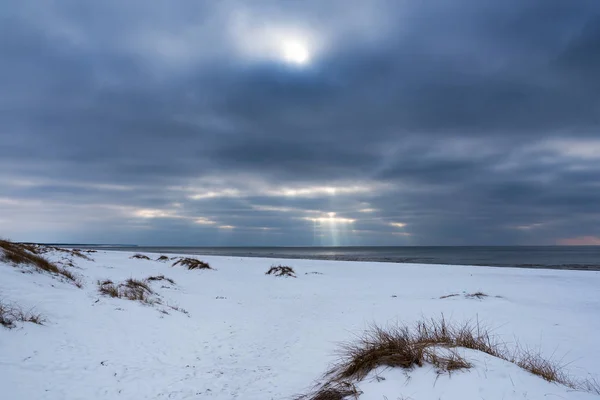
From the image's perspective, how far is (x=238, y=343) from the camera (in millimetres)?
9445

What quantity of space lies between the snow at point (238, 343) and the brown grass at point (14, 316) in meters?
0.21

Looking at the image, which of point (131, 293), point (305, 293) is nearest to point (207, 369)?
point (131, 293)

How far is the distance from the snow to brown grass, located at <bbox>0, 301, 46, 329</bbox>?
21 centimetres

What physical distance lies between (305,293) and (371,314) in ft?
22.2

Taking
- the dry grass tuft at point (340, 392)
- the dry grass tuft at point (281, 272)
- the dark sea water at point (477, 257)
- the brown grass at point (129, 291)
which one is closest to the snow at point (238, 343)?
the dry grass tuft at point (340, 392)

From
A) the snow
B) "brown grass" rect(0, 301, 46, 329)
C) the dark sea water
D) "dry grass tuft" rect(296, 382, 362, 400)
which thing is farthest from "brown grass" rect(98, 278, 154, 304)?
the dark sea water

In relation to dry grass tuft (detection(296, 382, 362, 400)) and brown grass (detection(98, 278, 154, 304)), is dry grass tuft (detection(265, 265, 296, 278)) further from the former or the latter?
dry grass tuft (detection(296, 382, 362, 400))

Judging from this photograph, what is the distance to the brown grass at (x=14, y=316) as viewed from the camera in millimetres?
6666

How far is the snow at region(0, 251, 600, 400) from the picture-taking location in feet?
15.7

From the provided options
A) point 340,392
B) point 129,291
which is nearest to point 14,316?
point 129,291

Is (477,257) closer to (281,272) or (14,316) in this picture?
(281,272)

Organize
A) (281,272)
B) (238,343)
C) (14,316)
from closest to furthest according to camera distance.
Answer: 1. (14,316)
2. (238,343)
3. (281,272)

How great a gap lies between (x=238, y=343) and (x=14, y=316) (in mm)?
5036

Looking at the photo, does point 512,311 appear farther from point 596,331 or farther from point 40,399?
point 40,399
